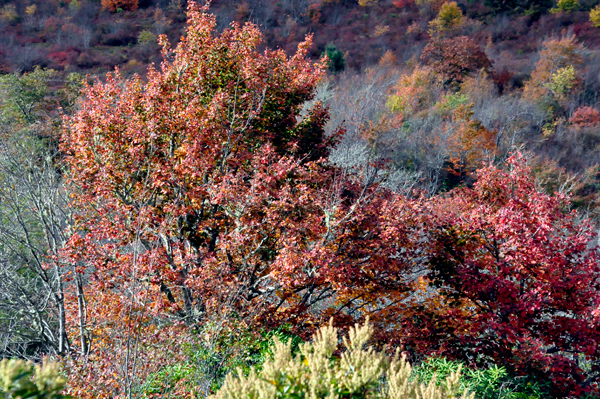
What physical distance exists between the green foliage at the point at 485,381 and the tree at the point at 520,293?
423mm

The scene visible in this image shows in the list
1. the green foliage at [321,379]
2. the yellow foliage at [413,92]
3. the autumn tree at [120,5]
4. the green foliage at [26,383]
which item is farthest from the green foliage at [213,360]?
the autumn tree at [120,5]

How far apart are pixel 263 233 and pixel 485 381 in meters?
4.09

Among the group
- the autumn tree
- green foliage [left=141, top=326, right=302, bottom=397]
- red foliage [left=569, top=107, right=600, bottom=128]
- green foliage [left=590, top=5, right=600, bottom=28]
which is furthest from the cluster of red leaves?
green foliage [left=590, top=5, right=600, bottom=28]

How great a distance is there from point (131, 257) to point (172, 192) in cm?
153

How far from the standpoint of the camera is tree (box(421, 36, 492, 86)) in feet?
133

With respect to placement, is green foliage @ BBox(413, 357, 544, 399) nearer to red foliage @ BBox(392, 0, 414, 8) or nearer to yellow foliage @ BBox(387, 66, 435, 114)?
yellow foliage @ BBox(387, 66, 435, 114)

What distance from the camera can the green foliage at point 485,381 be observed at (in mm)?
5633

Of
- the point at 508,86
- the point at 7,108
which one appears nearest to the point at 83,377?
the point at 7,108

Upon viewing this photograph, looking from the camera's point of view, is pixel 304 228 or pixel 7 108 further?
pixel 7 108

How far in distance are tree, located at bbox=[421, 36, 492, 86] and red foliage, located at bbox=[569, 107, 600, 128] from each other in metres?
8.88

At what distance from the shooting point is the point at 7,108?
72.8 feet

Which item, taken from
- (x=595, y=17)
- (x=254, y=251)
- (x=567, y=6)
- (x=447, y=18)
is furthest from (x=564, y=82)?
(x=254, y=251)

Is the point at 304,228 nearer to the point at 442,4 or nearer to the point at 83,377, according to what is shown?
the point at 83,377

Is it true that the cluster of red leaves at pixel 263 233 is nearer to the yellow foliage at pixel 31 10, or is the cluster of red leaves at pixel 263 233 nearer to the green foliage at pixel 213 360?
the green foliage at pixel 213 360
